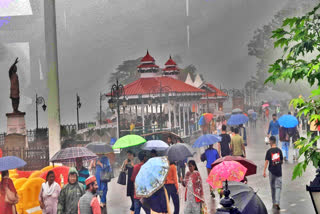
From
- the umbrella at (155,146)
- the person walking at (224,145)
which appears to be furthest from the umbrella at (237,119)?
the umbrella at (155,146)

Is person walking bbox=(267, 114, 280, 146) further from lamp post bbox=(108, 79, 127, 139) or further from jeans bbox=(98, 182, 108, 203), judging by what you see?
jeans bbox=(98, 182, 108, 203)

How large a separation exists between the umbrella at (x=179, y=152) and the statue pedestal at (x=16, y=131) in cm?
664

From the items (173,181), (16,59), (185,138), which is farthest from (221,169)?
(16,59)

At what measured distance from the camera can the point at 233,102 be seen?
53.1ft

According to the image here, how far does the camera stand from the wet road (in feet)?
36.2

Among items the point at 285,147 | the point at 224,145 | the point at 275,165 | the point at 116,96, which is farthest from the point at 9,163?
the point at 285,147

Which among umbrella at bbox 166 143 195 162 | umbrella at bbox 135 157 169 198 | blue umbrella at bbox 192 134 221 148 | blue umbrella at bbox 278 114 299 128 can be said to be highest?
blue umbrella at bbox 278 114 299 128

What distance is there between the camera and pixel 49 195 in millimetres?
8781

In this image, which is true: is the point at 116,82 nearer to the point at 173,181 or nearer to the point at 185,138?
the point at 185,138

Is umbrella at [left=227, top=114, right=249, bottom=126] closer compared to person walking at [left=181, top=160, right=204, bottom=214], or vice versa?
person walking at [left=181, top=160, right=204, bottom=214]

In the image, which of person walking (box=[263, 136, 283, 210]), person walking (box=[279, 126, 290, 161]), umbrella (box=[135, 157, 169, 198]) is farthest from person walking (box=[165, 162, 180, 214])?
person walking (box=[279, 126, 290, 161])

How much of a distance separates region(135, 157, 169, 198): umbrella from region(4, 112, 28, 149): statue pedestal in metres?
8.77

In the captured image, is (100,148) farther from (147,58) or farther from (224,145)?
(147,58)

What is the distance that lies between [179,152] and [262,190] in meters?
3.34
